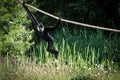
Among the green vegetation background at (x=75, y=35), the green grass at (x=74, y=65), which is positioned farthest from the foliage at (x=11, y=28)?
the green grass at (x=74, y=65)

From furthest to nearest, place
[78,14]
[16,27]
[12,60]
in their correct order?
[78,14] → [16,27] → [12,60]

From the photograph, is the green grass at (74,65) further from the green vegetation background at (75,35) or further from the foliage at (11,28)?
the foliage at (11,28)

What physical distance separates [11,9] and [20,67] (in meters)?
2.00

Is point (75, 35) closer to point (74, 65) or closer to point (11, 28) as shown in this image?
point (11, 28)

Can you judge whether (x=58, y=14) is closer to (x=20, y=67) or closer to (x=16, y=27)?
(x=16, y=27)

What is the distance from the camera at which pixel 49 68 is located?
26.7 ft

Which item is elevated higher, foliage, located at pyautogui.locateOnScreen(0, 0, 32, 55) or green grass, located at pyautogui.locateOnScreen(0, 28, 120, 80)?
foliage, located at pyautogui.locateOnScreen(0, 0, 32, 55)

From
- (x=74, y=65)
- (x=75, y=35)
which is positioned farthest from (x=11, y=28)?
(x=75, y=35)

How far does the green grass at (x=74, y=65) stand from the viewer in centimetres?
768

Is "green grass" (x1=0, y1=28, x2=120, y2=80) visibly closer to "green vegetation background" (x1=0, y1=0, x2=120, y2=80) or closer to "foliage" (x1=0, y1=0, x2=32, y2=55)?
"green vegetation background" (x1=0, y1=0, x2=120, y2=80)

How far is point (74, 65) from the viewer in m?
8.87

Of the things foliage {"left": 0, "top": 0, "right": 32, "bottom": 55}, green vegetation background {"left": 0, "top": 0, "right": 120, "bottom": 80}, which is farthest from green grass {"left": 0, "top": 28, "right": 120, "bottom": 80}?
foliage {"left": 0, "top": 0, "right": 32, "bottom": 55}

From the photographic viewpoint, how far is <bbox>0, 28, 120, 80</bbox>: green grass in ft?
25.2

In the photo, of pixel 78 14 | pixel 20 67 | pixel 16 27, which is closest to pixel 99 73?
pixel 20 67
